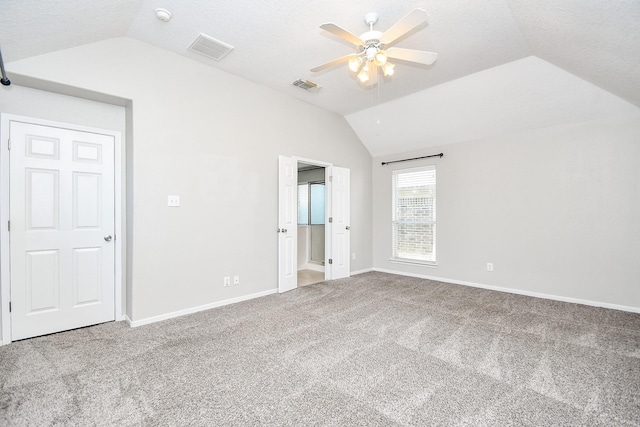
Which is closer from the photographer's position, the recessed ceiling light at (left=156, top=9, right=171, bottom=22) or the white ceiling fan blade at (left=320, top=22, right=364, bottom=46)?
the white ceiling fan blade at (left=320, top=22, right=364, bottom=46)

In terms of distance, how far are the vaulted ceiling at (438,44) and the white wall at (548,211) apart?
1.19 feet

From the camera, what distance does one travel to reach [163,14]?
8.43 feet

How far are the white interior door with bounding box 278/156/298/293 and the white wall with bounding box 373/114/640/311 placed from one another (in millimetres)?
2572

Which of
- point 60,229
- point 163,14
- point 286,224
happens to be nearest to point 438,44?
point 163,14

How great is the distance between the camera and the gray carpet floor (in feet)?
5.57

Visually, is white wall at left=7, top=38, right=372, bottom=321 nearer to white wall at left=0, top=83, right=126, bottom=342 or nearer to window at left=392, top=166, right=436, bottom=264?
white wall at left=0, top=83, right=126, bottom=342

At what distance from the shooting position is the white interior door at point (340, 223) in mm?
5148

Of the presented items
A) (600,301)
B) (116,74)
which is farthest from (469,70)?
(116,74)

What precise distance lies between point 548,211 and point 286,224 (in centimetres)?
382

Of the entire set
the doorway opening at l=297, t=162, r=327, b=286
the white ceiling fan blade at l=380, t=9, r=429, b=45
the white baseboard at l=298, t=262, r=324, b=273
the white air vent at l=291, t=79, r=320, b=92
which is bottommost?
the white baseboard at l=298, t=262, r=324, b=273

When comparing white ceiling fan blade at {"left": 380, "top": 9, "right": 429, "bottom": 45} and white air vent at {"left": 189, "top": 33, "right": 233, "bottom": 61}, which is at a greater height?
white air vent at {"left": 189, "top": 33, "right": 233, "bottom": 61}

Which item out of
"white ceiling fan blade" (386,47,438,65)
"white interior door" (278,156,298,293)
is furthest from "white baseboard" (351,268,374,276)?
"white ceiling fan blade" (386,47,438,65)

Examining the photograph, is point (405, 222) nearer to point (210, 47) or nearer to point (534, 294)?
point (534, 294)

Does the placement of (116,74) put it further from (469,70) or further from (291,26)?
(469,70)
